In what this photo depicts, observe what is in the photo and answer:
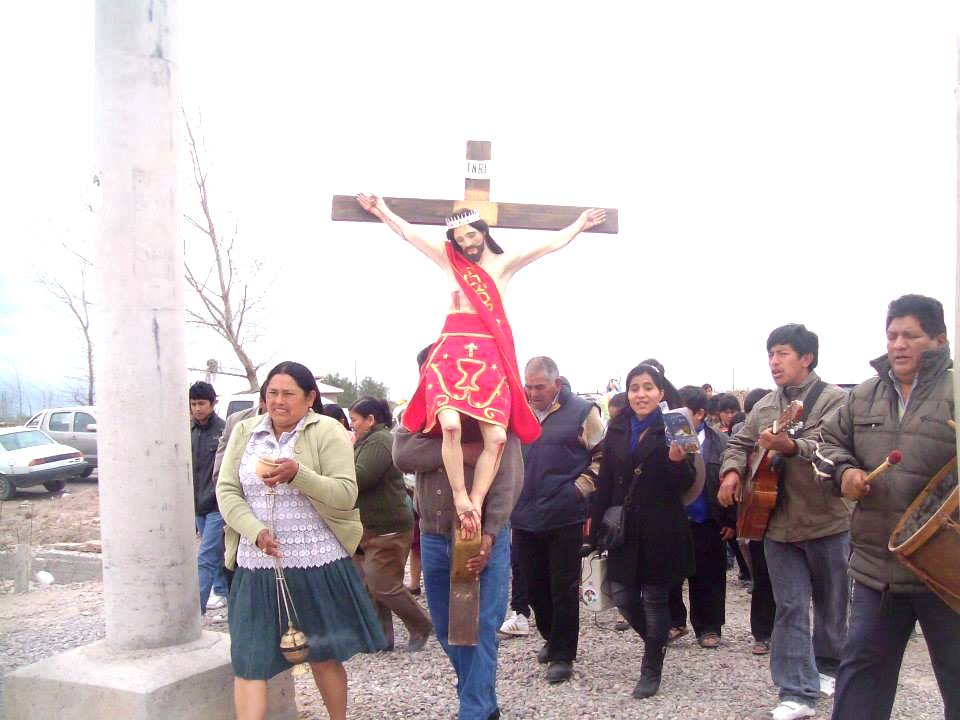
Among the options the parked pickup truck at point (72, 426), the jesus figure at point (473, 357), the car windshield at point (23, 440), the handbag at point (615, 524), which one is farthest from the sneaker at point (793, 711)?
the parked pickup truck at point (72, 426)

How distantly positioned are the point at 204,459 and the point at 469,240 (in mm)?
3302

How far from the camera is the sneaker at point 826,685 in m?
4.79

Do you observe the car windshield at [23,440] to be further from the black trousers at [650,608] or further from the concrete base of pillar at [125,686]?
the black trousers at [650,608]

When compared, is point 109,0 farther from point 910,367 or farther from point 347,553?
point 910,367

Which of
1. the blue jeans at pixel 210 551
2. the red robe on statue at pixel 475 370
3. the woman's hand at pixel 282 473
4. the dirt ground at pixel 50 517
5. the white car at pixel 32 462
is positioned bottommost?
the dirt ground at pixel 50 517

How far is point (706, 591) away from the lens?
240 inches

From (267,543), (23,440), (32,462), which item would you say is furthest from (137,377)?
(23,440)

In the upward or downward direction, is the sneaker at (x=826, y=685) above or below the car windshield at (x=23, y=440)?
below

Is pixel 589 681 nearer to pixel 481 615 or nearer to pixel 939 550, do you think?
pixel 481 615

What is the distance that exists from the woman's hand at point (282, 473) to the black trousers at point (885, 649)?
2.32 m

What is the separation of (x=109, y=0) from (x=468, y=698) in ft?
11.5

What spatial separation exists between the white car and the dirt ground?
35cm

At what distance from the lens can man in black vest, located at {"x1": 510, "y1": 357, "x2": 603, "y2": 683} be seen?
5.18 meters

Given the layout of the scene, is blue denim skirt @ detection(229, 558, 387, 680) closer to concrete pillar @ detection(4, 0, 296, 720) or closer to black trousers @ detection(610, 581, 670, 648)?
concrete pillar @ detection(4, 0, 296, 720)
